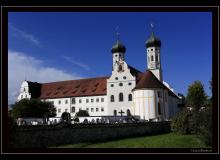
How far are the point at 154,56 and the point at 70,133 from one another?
30639mm

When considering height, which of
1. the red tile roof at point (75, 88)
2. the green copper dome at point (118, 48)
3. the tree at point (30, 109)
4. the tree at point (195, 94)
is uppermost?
the green copper dome at point (118, 48)

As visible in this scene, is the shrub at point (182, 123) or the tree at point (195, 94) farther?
the tree at point (195, 94)

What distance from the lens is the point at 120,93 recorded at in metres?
48.0

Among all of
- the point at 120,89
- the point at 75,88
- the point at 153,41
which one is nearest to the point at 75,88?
the point at 75,88

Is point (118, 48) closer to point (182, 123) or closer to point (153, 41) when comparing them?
point (153, 41)

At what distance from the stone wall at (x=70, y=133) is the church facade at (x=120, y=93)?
12.6 m

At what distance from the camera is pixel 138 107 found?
4491 cm

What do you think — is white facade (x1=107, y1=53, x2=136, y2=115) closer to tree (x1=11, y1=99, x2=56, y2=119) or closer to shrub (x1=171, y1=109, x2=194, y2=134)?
tree (x1=11, y1=99, x2=56, y2=119)

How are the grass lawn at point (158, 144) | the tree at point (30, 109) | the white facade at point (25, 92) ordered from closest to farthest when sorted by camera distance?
1. the grass lawn at point (158, 144)
2. the tree at point (30, 109)
3. the white facade at point (25, 92)

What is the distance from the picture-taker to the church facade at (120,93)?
4481cm
